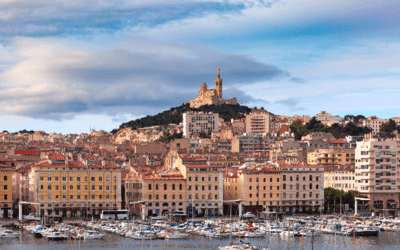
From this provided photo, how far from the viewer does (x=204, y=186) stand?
109062mm

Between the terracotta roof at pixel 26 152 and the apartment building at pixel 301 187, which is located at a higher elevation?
the terracotta roof at pixel 26 152

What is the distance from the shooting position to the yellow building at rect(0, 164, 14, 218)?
4119 inches

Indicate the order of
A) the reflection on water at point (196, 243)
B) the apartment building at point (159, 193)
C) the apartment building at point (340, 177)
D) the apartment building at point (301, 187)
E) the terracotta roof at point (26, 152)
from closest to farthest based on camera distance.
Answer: the reflection on water at point (196, 243) → the apartment building at point (159, 193) → the apartment building at point (301, 187) → the apartment building at point (340, 177) → the terracotta roof at point (26, 152)

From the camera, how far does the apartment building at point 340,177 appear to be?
424ft

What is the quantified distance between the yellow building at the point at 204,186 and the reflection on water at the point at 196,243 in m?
19.8

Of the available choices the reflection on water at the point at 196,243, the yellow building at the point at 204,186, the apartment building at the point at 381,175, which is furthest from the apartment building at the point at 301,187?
the reflection on water at the point at 196,243

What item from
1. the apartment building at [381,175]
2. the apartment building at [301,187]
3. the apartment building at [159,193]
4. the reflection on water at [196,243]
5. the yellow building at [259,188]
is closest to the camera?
the reflection on water at [196,243]

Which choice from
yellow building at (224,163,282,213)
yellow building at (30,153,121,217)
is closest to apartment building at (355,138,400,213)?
yellow building at (224,163,282,213)

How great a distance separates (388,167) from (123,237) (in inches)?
2120

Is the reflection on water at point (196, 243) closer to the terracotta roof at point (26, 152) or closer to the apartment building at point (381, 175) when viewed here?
the apartment building at point (381, 175)

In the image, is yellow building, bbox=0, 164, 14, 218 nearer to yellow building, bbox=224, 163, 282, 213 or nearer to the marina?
the marina

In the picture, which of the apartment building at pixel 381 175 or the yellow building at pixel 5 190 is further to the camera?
the apartment building at pixel 381 175

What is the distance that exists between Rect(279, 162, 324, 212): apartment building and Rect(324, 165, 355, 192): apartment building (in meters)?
14.7

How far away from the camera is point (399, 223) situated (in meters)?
102
